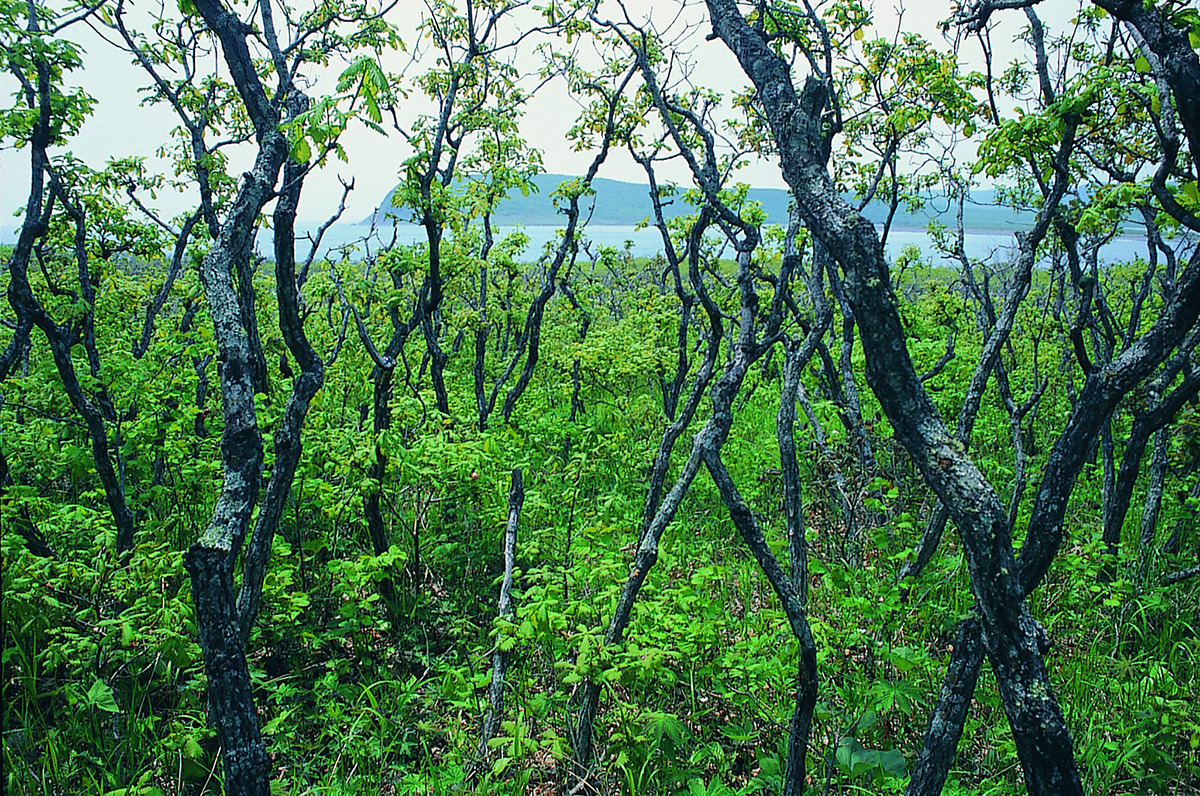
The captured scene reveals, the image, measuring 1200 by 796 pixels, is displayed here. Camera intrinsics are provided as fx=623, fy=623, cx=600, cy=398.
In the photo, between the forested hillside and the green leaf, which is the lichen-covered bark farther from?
the green leaf

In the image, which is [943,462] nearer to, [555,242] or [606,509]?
[606,509]

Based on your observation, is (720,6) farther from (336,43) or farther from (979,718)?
(336,43)

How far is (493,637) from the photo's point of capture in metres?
4.84

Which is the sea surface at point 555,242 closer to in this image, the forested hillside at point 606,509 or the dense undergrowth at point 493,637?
the forested hillside at point 606,509

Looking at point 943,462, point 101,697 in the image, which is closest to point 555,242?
point 101,697

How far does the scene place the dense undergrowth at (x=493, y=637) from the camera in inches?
133

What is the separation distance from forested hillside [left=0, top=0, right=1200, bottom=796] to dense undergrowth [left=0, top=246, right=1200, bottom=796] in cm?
4

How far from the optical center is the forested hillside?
2.42 m

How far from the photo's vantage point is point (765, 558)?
2971 millimetres

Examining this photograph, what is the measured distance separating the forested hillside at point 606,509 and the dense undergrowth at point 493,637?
37 millimetres

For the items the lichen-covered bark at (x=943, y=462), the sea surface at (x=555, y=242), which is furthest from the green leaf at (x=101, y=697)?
the sea surface at (x=555, y=242)

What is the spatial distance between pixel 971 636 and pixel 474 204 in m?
6.55

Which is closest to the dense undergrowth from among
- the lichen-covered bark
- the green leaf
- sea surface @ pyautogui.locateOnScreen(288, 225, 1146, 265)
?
the green leaf

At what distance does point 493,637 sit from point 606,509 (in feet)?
4.42
